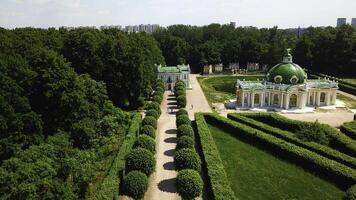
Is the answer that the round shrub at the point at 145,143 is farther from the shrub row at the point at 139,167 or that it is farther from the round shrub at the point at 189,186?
the round shrub at the point at 189,186

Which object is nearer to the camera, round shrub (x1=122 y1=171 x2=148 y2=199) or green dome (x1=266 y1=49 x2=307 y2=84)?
round shrub (x1=122 y1=171 x2=148 y2=199)

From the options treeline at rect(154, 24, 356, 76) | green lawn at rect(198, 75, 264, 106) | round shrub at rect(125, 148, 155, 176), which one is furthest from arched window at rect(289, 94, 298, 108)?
Result: treeline at rect(154, 24, 356, 76)

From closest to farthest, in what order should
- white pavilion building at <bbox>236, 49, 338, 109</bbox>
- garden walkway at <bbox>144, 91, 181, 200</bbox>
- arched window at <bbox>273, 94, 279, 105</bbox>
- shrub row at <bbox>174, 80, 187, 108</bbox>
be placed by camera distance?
1. garden walkway at <bbox>144, 91, 181, 200</bbox>
2. shrub row at <bbox>174, 80, 187, 108</bbox>
3. white pavilion building at <bbox>236, 49, 338, 109</bbox>
4. arched window at <bbox>273, 94, 279, 105</bbox>

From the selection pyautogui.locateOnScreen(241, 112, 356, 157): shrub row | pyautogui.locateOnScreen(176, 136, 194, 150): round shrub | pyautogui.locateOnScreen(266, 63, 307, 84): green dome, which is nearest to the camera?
pyautogui.locateOnScreen(176, 136, 194, 150): round shrub

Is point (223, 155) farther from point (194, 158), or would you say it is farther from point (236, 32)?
point (236, 32)

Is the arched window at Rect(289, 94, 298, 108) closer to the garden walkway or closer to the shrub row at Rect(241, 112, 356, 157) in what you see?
the shrub row at Rect(241, 112, 356, 157)

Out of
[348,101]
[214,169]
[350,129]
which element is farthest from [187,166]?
[348,101]
